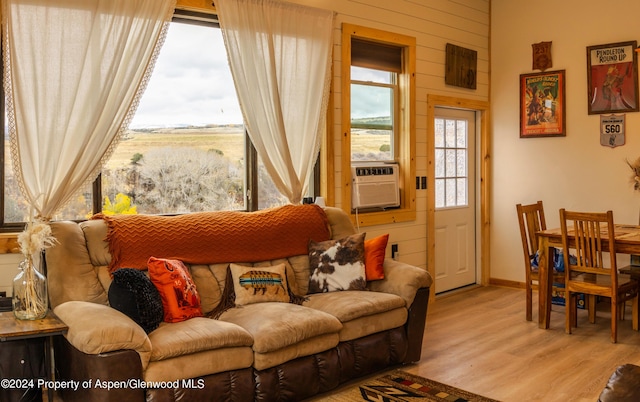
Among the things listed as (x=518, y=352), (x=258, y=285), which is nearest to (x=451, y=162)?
(x=518, y=352)

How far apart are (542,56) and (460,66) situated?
84 cm

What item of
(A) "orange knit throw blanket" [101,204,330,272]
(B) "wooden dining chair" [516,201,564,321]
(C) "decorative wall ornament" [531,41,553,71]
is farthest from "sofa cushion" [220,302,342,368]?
(C) "decorative wall ornament" [531,41,553,71]

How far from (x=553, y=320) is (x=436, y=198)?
1.66 metres

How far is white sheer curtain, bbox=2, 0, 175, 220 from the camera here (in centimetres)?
347

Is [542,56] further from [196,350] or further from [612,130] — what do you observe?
[196,350]

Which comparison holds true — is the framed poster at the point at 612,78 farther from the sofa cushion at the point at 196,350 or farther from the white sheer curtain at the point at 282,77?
the sofa cushion at the point at 196,350

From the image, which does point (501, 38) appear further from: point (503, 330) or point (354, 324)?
point (354, 324)

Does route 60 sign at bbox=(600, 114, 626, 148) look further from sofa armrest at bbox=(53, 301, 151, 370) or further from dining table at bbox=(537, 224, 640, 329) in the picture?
sofa armrest at bbox=(53, 301, 151, 370)

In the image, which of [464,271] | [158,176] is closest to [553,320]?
[464,271]

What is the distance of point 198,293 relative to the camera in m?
3.68

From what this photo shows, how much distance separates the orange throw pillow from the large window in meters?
0.91

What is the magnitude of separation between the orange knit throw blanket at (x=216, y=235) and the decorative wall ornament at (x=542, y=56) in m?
3.19

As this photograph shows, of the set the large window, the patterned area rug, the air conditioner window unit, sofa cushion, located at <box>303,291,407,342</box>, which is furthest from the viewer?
the air conditioner window unit

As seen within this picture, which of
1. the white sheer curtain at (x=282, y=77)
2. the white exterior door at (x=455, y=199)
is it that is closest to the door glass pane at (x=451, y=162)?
the white exterior door at (x=455, y=199)
